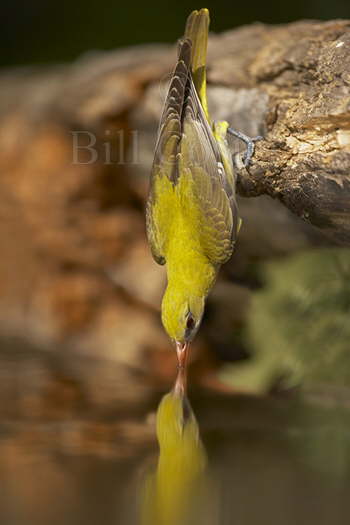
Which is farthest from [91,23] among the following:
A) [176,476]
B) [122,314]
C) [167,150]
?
[176,476]

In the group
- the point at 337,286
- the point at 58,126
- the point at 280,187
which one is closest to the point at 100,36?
the point at 58,126

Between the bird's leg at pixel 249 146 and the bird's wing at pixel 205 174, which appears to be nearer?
the bird's leg at pixel 249 146

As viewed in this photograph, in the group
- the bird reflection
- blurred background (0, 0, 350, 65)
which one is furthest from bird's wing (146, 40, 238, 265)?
blurred background (0, 0, 350, 65)

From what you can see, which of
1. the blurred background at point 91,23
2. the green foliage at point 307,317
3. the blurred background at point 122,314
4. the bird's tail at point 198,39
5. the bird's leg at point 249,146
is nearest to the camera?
the blurred background at point 122,314

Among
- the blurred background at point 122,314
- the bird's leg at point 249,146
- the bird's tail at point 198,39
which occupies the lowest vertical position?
the blurred background at point 122,314

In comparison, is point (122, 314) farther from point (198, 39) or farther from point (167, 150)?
point (198, 39)

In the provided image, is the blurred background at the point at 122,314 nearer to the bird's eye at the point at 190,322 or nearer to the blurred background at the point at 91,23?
the blurred background at the point at 91,23

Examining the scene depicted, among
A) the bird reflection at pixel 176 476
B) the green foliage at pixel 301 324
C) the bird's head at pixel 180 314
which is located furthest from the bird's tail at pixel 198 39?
the bird reflection at pixel 176 476

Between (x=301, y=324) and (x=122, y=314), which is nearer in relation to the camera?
(x=301, y=324)

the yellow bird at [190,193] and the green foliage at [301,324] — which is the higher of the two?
the yellow bird at [190,193]
